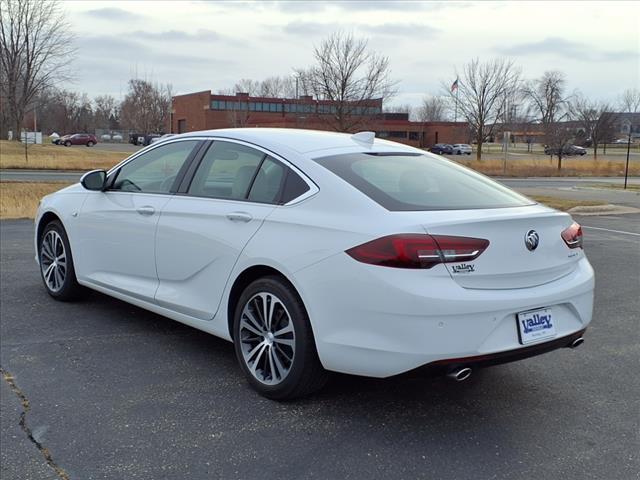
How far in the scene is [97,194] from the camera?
542cm

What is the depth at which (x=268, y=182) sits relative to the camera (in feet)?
13.2

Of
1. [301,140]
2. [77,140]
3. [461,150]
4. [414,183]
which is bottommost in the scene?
[414,183]

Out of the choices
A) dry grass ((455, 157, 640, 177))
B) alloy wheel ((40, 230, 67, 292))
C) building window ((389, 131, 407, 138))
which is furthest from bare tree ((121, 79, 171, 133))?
alloy wheel ((40, 230, 67, 292))

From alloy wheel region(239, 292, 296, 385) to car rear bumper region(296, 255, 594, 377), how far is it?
0.29 m

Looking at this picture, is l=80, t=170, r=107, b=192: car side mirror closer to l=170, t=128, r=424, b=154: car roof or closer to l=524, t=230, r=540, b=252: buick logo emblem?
l=170, t=128, r=424, b=154: car roof

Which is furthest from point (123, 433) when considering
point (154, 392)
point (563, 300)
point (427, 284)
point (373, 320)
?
point (563, 300)

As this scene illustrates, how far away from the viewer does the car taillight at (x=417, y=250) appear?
3.17 m

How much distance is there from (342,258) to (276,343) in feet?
2.54

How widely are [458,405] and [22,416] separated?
8.26 ft

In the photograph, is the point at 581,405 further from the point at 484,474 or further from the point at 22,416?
the point at 22,416

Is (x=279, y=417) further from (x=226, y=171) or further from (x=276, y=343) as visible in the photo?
(x=226, y=171)

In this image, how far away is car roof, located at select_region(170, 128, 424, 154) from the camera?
4.12m

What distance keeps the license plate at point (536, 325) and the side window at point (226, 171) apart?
1878 mm

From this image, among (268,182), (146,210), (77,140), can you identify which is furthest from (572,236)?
(77,140)
